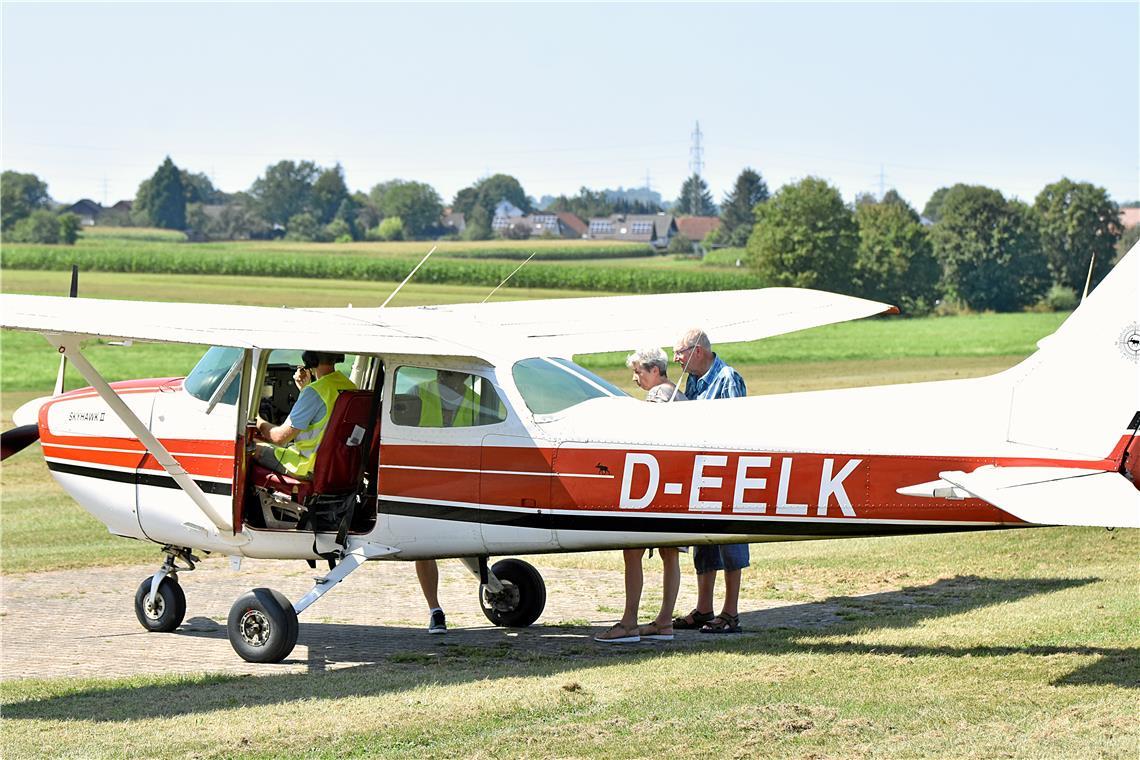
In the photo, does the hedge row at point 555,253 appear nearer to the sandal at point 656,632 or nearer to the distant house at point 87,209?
the distant house at point 87,209

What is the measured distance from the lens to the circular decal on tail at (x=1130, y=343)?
7.48 m

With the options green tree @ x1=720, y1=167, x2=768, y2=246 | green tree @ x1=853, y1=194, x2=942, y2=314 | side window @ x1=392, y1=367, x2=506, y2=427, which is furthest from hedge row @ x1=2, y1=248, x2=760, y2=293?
side window @ x1=392, y1=367, x2=506, y2=427

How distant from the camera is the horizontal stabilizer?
23.3 feet

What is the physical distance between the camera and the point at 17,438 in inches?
425

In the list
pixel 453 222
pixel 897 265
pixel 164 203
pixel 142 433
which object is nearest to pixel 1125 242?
pixel 897 265

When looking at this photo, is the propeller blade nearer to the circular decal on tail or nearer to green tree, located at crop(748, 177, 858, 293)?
the circular decal on tail

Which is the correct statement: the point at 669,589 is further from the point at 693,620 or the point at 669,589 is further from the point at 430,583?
the point at 430,583

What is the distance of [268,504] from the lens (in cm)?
989

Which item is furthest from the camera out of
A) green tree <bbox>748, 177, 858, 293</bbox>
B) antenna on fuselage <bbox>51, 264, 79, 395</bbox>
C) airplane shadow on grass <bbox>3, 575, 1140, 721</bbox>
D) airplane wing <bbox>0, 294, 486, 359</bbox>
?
green tree <bbox>748, 177, 858, 293</bbox>

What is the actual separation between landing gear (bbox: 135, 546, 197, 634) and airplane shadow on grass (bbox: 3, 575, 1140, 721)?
0.46ft

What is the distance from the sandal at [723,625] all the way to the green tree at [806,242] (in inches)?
2319

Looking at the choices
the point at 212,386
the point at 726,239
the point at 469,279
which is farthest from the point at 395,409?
the point at 726,239

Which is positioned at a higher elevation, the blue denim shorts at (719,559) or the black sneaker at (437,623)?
the blue denim shorts at (719,559)

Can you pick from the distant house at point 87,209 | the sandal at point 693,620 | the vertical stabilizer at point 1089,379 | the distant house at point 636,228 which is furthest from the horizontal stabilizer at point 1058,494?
the distant house at point 87,209
